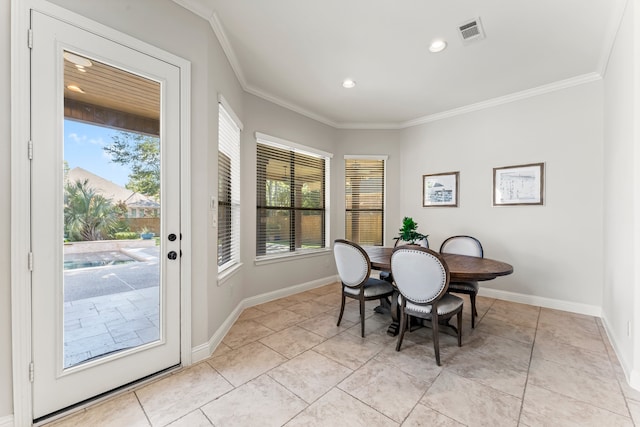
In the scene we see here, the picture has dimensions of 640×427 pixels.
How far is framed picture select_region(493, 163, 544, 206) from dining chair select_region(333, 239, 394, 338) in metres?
2.26

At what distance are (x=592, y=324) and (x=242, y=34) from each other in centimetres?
469

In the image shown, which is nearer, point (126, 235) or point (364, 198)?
point (126, 235)

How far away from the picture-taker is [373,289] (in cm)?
275

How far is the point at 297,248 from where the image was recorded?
423cm

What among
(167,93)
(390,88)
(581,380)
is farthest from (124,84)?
(581,380)

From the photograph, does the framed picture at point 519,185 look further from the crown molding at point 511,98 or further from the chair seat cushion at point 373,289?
the chair seat cushion at point 373,289

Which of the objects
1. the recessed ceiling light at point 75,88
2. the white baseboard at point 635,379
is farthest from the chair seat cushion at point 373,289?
the recessed ceiling light at point 75,88

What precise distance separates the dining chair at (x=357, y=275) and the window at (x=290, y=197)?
1.40m

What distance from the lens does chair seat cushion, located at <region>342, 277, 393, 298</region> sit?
8.90 ft

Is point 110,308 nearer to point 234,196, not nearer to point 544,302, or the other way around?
point 234,196

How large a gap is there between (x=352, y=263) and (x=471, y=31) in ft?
7.82

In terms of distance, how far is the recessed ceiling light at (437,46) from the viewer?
2.53 metres

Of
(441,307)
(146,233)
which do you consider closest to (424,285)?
(441,307)

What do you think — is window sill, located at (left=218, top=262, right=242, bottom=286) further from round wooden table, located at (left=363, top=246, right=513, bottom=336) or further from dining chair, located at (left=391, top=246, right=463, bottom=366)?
dining chair, located at (left=391, top=246, right=463, bottom=366)
